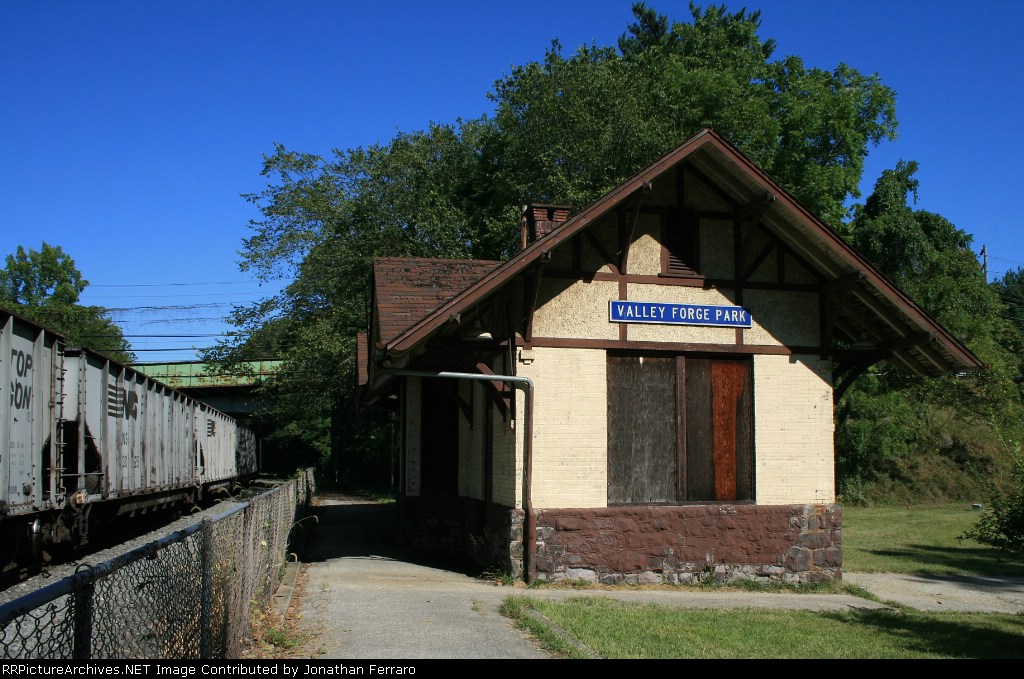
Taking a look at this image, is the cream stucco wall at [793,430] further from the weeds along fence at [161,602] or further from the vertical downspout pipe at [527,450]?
the weeds along fence at [161,602]

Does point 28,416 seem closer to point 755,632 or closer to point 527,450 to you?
point 527,450

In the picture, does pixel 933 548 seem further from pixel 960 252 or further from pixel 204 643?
pixel 960 252

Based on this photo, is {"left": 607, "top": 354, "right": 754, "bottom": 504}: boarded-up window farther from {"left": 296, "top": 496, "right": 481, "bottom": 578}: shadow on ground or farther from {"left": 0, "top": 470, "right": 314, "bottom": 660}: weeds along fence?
{"left": 0, "top": 470, "right": 314, "bottom": 660}: weeds along fence

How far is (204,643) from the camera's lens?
524cm

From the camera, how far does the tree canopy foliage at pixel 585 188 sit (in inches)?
1271

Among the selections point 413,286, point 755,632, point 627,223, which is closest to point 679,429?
point 627,223

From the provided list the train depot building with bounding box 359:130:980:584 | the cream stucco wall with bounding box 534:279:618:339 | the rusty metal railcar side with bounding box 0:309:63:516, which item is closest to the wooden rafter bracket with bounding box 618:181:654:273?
the train depot building with bounding box 359:130:980:584

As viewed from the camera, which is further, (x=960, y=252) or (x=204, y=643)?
A: (x=960, y=252)

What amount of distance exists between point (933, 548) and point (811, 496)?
7753 millimetres

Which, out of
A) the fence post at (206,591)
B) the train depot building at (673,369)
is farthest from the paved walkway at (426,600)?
the fence post at (206,591)

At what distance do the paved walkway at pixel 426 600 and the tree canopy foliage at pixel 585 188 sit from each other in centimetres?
1840

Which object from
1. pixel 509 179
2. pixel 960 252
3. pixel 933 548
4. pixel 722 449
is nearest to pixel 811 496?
pixel 722 449

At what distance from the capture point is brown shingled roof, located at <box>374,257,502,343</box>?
43.6 ft

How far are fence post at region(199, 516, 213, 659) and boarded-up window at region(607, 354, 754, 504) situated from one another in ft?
24.7
